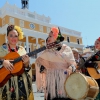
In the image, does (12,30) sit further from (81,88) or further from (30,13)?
(30,13)

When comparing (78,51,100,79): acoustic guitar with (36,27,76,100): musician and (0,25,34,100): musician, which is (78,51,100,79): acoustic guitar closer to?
(36,27,76,100): musician

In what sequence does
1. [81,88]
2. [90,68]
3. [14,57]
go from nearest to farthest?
[81,88]
[14,57]
[90,68]

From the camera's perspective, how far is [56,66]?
327 centimetres

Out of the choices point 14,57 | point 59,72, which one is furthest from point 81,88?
point 14,57

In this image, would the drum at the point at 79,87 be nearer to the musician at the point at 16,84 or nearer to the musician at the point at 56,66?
the musician at the point at 56,66

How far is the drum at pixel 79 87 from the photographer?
9.36 feet

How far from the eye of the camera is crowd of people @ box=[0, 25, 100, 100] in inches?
119

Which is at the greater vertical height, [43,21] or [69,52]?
[43,21]

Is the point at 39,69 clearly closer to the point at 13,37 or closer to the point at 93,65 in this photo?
the point at 13,37

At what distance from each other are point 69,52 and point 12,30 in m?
1.03

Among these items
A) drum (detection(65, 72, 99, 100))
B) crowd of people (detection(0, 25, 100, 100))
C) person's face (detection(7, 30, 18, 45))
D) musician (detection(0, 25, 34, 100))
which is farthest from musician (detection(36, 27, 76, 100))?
person's face (detection(7, 30, 18, 45))

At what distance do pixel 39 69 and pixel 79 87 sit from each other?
2.68 feet

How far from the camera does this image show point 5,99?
9.79ft

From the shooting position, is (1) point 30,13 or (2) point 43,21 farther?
(2) point 43,21
